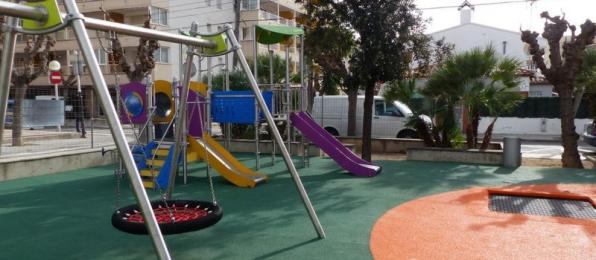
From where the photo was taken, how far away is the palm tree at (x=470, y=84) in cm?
1045

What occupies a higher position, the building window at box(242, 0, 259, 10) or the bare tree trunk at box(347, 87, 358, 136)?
the building window at box(242, 0, 259, 10)

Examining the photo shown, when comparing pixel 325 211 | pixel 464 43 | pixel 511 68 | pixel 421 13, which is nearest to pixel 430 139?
pixel 511 68

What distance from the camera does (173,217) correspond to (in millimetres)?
4098

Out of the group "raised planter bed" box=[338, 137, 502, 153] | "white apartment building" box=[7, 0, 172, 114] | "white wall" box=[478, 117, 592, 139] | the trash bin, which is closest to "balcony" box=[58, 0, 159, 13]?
"white apartment building" box=[7, 0, 172, 114]

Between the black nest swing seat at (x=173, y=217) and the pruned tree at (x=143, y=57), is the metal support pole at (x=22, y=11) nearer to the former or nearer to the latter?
the black nest swing seat at (x=173, y=217)

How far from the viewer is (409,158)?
10.6 metres

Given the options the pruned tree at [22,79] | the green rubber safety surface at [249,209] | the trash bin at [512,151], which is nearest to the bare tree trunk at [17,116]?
the pruned tree at [22,79]

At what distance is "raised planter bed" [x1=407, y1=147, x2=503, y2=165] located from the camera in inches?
388

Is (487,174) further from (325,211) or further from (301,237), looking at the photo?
(301,237)

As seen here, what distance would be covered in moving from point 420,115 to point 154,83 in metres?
5.90

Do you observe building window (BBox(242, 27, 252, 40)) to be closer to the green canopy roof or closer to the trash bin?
the green canopy roof

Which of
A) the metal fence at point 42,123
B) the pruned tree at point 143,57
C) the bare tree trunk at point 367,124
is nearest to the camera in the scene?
the bare tree trunk at point 367,124

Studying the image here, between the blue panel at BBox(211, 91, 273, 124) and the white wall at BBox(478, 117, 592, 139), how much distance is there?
13961 millimetres

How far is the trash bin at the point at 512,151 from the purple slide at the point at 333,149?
279 cm
